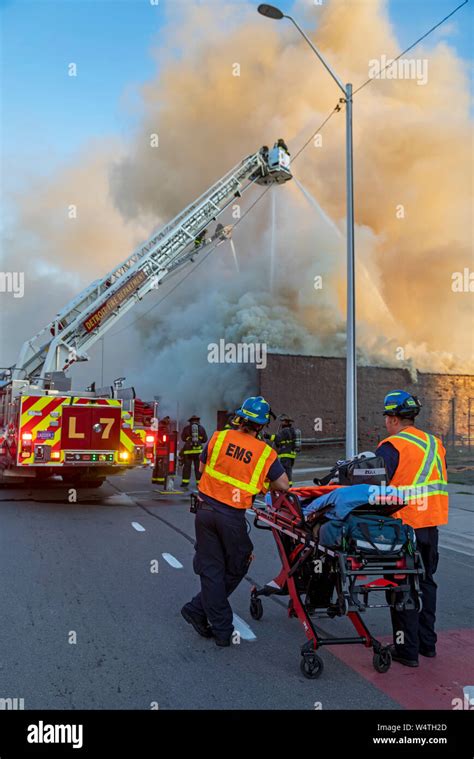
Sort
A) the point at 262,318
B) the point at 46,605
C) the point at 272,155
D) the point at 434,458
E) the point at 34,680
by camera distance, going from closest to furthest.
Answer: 1. the point at 34,680
2. the point at 434,458
3. the point at 46,605
4. the point at 272,155
5. the point at 262,318

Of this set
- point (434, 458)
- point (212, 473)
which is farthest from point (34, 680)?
point (434, 458)

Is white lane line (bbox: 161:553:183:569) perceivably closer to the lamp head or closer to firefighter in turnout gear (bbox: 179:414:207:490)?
firefighter in turnout gear (bbox: 179:414:207:490)

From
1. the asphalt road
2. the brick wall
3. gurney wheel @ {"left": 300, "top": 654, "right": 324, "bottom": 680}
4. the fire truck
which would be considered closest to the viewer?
the asphalt road

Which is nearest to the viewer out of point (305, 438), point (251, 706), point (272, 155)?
point (251, 706)

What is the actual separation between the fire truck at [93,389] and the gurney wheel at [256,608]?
6.45 meters

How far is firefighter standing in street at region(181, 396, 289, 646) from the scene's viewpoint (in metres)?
4.27

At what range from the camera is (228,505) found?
4305 mm

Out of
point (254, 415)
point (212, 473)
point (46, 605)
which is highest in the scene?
point (254, 415)

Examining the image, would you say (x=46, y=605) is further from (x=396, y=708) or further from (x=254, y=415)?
(x=396, y=708)

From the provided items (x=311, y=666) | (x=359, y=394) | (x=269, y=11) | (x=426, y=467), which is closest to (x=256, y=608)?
(x=311, y=666)

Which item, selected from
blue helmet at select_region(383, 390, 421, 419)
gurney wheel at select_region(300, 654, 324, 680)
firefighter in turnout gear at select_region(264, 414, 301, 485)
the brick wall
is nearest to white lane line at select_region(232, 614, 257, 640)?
gurney wheel at select_region(300, 654, 324, 680)

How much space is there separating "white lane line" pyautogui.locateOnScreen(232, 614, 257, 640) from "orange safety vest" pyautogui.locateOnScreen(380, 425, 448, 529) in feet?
4.47

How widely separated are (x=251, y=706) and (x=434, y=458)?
75.9 inches
